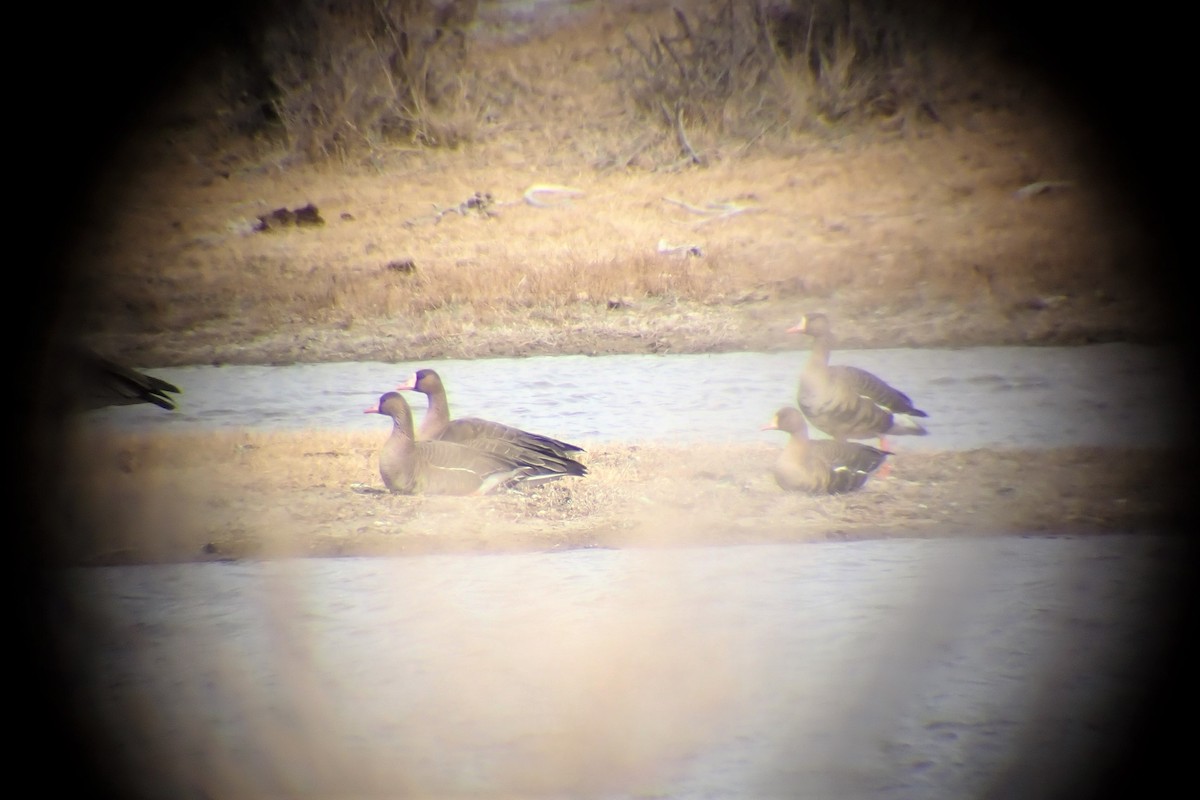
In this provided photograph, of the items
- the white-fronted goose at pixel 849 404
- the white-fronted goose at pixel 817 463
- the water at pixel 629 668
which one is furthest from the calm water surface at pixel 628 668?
the white-fronted goose at pixel 849 404

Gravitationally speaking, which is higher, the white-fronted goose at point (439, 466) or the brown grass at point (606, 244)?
the brown grass at point (606, 244)

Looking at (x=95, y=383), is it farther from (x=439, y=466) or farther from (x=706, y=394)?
(x=706, y=394)

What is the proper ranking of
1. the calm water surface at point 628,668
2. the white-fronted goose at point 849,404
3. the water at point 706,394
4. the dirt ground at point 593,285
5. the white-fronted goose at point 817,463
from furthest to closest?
the water at point 706,394, the white-fronted goose at point 849,404, the white-fronted goose at point 817,463, the dirt ground at point 593,285, the calm water surface at point 628,668

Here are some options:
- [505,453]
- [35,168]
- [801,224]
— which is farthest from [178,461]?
[801,224]

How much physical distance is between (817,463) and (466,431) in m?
1.44

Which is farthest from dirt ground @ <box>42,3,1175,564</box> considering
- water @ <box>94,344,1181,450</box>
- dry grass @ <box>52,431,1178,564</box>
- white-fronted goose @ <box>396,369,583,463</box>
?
water @ <box>94,344,1181,450</box>

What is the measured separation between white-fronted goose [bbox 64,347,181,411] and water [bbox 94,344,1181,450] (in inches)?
23.8

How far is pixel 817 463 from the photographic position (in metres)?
4.94

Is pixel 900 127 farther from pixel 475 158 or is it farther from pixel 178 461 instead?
pixel 178 461

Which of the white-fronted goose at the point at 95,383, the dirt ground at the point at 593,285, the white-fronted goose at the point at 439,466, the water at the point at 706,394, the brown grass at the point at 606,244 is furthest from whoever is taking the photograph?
the brown grass at the point at 606,244

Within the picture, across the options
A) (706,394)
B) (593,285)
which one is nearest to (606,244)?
(593,285)

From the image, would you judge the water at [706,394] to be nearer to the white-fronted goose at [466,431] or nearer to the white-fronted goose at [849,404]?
the white-fronted goose at [849,404]

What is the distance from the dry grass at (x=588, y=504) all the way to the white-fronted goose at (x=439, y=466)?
0.07 m

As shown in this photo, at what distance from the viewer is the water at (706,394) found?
5.81m
